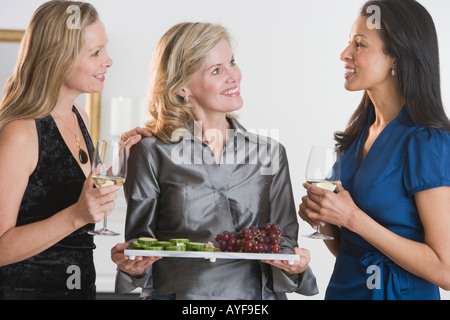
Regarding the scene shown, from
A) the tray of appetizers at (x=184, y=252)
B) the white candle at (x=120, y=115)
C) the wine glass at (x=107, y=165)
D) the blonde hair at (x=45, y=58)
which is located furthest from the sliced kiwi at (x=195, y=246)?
the white candle at (x=120, y=115)

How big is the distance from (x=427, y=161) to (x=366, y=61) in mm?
460

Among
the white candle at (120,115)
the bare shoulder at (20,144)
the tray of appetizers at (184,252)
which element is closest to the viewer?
the tray of appetizers at (184,252)

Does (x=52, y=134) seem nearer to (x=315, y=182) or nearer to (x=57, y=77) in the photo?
(x=57, y=77)

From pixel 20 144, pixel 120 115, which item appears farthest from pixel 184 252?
pixel 120 115

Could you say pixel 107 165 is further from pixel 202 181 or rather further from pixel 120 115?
pixel 120 115

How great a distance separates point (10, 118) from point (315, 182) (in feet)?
3.65

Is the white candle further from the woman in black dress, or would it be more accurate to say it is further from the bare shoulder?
the bare shoulder

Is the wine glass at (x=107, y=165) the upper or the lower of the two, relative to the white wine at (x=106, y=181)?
upper

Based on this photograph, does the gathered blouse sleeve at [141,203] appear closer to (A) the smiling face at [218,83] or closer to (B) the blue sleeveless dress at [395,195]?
(A) the smiling face at [218,83]

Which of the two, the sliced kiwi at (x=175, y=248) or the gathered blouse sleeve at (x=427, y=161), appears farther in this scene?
the gathered blouse sleeve at (x=427, y=161)

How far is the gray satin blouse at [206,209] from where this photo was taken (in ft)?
7.27

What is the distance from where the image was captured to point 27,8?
479cm

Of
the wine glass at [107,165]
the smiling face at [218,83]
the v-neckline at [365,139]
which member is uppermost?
the smiling face at [218,83]

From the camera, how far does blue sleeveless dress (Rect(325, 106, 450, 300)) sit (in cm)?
214
